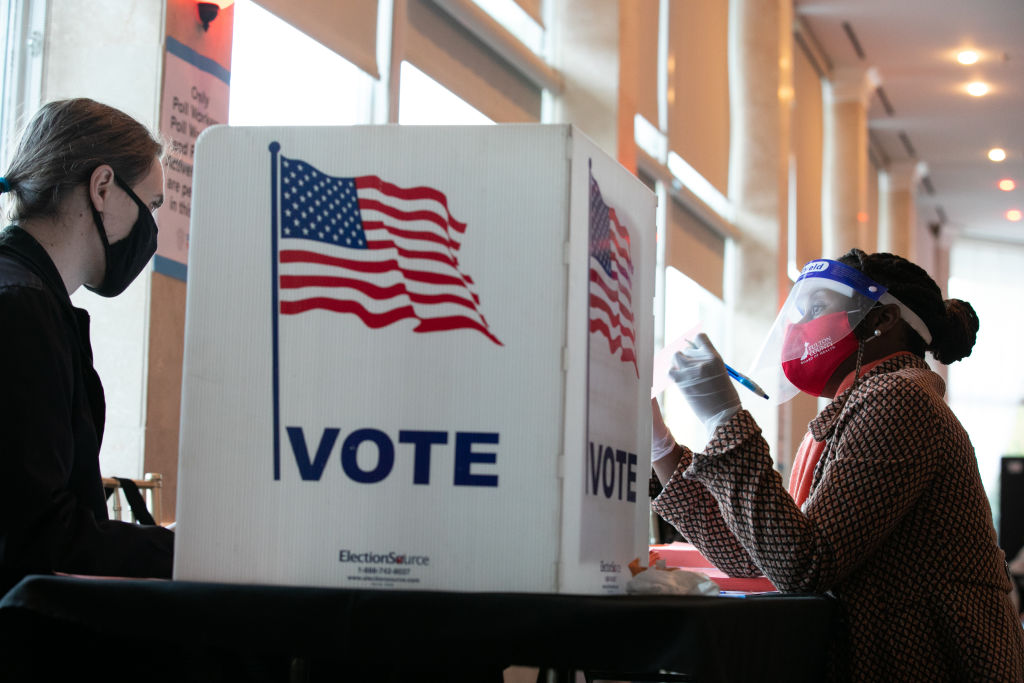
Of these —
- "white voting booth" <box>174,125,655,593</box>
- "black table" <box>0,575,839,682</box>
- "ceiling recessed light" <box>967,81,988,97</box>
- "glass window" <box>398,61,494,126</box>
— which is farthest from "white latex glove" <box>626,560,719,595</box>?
"ceiling recessed light" <box>967,81,988,97</box>

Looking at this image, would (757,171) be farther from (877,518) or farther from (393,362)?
(393,362)

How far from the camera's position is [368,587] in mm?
983

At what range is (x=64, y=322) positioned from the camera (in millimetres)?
1350

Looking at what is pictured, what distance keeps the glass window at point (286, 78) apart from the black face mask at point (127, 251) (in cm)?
157

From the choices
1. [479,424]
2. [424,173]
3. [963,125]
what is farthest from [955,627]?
[963,125]

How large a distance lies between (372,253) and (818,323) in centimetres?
100

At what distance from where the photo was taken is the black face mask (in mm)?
1613

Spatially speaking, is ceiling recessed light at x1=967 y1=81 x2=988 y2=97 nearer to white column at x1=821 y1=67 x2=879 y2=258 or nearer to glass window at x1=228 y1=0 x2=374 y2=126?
white column at x1=821 y1=67 x2=879 y2=258

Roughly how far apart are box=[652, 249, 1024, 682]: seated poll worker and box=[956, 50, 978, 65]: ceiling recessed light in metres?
8.94

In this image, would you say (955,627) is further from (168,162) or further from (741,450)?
(168,162)

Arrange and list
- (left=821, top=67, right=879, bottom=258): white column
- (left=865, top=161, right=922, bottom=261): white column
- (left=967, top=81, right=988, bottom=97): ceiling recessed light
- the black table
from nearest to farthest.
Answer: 1. the black table
2. (left=967, top=81, right=988, bottom=97): ceiling recessed light
3. (left=821, top=67, right=879, bottom=258): white column
4. (left=865, top=161, right=922, bottom=261): white column

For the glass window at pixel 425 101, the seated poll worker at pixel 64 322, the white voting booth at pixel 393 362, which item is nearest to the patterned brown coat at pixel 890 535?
the white voting booth at pixel 393 362

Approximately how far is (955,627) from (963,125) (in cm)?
1117

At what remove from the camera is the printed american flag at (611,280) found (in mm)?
1098
